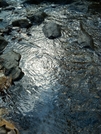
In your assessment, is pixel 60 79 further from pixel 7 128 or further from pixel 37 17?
pixel 37 17

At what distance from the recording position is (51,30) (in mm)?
Answer: 7215

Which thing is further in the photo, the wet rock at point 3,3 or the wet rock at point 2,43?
the wet rock at point 3,3

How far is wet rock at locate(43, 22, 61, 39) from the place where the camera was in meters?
7.06

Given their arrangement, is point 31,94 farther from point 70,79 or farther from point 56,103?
point 70,79

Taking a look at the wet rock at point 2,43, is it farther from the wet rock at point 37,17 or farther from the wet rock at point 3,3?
the wet rock at point 3,3

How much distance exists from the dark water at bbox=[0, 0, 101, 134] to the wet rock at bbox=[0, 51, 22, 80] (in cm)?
15

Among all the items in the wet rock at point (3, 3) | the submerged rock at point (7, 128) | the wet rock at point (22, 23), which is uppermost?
the wet rock at point (3, 3)

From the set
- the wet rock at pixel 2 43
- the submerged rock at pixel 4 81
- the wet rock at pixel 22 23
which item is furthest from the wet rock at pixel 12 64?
the wet rock at pixel 22 23

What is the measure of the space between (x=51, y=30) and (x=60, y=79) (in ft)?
6.76

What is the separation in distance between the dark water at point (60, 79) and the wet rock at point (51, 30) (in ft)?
0.48

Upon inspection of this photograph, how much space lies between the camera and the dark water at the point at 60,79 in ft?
15.6

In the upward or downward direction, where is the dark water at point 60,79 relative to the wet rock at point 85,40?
downward

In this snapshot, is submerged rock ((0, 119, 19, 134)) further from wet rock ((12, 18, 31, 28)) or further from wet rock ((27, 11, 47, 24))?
wet rock ((27, 11, 47, 24))

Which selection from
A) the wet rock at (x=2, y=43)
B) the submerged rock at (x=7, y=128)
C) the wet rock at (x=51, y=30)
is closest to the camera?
the submerged rock at (x=7, y=128)
